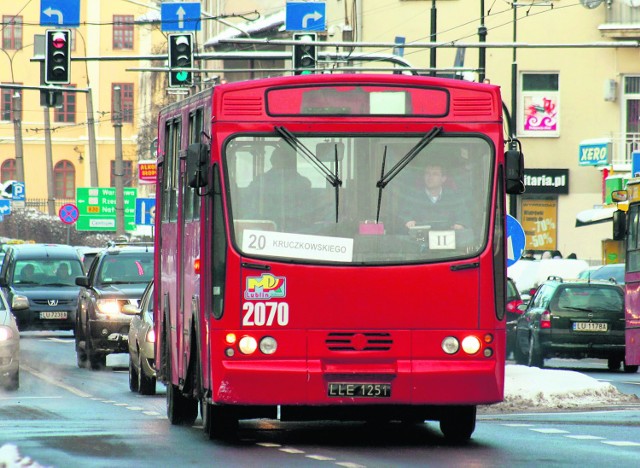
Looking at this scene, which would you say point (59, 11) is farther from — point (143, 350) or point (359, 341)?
point (359, 341)

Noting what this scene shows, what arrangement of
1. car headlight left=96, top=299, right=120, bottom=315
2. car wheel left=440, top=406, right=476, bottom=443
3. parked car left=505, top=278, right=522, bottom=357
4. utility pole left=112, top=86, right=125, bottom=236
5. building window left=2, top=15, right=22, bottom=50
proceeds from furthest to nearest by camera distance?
building window left=2, top=15, right=22, bottom=50, utility pole left=112, top=86, right=125, bottom=236, parked car left=505, top=278, right=522, bottom=357, car headlight left=96, top=299, right=120, bottom=315, car wheel left=440, top=406, right=476, bottom=443

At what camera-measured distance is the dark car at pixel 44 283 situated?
36.7 meters

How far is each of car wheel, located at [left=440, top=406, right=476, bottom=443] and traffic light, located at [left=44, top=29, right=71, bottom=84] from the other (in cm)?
2258

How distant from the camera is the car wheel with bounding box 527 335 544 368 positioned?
101 ft

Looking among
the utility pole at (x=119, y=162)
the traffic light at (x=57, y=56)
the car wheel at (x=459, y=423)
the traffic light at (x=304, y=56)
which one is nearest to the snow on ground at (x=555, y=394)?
the car wheel at (x=459, y=423)

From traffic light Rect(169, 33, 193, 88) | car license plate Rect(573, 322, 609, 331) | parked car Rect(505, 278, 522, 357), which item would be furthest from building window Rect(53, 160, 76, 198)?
car license plate Rect(573, 322, 609, 331)

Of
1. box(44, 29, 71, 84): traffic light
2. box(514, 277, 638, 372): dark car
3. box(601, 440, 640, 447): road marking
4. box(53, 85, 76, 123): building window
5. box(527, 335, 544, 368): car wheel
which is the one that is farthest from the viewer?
box(53, 85, 76, 123): building window

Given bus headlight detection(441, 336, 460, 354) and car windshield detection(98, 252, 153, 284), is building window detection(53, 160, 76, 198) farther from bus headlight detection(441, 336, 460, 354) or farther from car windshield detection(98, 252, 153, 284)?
bus headlight detection(441, 336, 460, 354)

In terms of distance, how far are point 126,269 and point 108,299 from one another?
5.81 feet

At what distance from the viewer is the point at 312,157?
45.6 ft

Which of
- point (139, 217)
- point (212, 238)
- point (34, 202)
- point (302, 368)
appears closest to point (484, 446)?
point (302, 368)

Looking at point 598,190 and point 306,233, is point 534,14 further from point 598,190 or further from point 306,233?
point 306,233

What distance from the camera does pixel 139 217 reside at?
55656 millimetres

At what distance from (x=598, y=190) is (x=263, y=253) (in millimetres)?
45537
